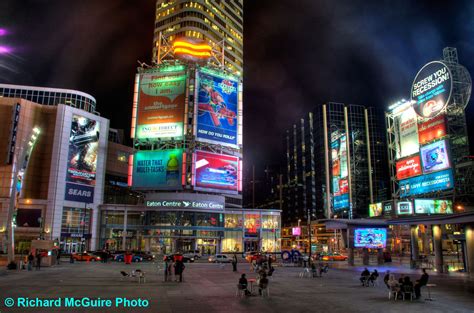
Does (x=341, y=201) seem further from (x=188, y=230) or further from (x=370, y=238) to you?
(x=370, y=238)

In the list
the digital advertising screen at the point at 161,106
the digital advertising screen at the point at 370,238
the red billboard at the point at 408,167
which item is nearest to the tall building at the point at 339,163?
the red billboard at the point at 408,167

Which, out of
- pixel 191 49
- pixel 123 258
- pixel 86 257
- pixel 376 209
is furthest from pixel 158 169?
pixel 376 209

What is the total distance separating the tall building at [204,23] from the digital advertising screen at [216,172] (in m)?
34.1

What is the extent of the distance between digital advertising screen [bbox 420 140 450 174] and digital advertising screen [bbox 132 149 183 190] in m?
40.5

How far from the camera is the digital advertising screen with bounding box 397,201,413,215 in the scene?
199 ft

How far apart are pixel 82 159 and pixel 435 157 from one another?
6225 centimetres

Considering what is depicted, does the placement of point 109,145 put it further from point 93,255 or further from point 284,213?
point 284,213

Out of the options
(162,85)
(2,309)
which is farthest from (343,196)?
(2,309)

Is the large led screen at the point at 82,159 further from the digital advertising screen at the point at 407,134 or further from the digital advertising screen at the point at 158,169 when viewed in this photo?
the digital advertising screen at the point at 407,134

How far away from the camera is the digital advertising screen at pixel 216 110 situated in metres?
75.3

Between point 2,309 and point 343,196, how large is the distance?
10040 centimetres

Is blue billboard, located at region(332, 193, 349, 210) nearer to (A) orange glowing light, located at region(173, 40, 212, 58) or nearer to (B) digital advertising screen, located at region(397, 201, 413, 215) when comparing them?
(B) digital advertising screen, located at region(397, 201, 413, 215)

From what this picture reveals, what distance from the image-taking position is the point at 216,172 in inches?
2972

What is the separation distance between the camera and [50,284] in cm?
2395
